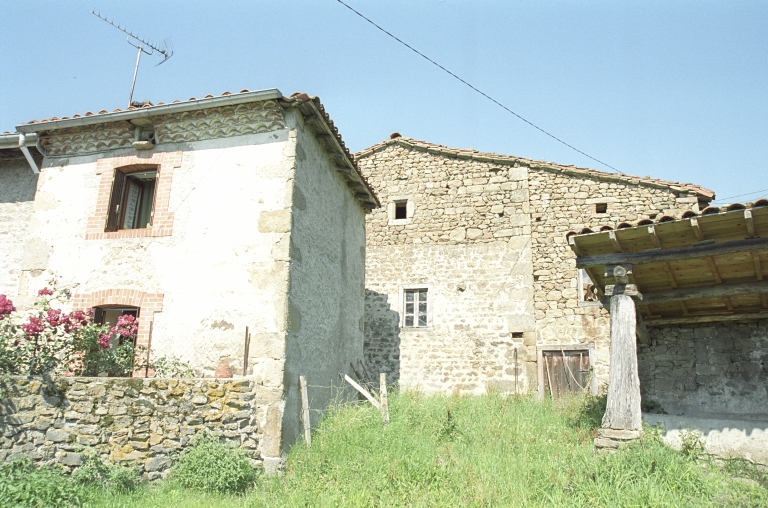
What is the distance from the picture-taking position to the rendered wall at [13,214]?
9.09 metres

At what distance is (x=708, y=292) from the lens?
24.6 ft

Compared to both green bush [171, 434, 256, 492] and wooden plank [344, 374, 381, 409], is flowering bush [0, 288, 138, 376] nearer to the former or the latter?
green bush [171, 434, 256, 492]

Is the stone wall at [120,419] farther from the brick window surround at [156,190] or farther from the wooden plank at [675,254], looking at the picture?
the wooden plank at [675,254]

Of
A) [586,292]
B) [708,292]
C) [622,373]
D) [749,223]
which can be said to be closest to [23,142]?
[622,373]

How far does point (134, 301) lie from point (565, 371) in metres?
9.37

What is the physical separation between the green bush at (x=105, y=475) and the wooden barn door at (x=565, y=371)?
910cm

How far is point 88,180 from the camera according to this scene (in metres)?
8.68

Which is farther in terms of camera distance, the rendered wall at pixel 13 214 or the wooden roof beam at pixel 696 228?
the rendered wall at pixel 13 214

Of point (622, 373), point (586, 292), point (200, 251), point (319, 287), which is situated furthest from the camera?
point (586, 292)

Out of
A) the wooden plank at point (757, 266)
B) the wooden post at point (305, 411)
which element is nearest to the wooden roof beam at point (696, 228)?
the wooden plank at point (757, 266)

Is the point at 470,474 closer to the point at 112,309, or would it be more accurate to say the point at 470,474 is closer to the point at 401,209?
the point at 112,309

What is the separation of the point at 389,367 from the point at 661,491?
8896mm

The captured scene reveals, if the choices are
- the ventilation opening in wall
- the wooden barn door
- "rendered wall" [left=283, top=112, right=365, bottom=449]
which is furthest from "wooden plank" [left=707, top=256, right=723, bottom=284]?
the ventilation opening in wall

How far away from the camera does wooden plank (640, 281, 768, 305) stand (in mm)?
7223
